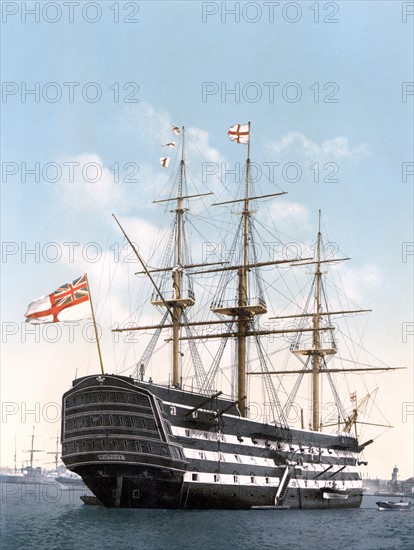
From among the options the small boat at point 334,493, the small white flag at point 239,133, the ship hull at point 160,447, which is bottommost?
the small boat at point 334,493

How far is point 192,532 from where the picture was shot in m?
31.5

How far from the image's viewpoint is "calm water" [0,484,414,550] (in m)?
29.0

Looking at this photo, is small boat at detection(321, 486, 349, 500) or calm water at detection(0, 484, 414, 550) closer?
calm water at detection(0, 484, 414, 550)

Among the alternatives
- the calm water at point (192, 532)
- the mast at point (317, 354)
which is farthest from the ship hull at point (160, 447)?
the mast at point (317, 354)

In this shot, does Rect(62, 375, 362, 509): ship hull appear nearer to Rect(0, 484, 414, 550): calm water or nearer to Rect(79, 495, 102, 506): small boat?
Rect(0, 484, 414, 550): calm water

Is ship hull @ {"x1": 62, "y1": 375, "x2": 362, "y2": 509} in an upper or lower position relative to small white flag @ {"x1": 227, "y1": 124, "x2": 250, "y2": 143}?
lower

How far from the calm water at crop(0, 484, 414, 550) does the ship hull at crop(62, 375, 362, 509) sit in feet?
3.46

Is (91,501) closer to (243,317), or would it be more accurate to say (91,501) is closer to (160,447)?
(160,447)

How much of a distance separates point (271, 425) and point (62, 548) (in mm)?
21833

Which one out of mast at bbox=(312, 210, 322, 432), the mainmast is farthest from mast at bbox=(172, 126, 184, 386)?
mast at bbox=(312, 210, 322, 432)

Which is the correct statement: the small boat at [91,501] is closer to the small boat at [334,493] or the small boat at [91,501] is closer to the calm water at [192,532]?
the calm water at [192,532]

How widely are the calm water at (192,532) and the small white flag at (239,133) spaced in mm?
24288

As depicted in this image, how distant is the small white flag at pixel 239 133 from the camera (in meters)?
50.9

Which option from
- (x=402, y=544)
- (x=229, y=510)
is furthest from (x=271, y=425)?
(x=402, y=544)
